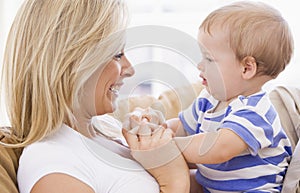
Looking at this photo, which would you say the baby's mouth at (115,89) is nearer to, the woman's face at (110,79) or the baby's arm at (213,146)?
the woman's face at (110,79)

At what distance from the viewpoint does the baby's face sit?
1.26m

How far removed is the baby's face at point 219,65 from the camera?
1.26 m

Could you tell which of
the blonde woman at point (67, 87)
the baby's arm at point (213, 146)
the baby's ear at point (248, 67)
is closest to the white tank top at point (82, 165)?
the blonde woman at point (67, 87)

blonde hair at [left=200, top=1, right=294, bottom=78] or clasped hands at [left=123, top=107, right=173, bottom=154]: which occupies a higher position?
blonde hair at [left=200, top=1, right=294, bottom=78]

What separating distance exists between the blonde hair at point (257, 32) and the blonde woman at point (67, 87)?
0.88 ft

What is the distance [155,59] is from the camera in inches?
46.1

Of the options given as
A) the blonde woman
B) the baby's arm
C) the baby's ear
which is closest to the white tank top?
the blonde woman

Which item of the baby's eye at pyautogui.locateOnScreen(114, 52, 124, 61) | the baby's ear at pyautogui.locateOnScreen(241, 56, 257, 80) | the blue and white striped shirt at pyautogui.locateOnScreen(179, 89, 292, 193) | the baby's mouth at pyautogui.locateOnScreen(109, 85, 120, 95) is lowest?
the blue and white striped shirt at pyautogui.locateOnScreen(179, 89, 292, 193)

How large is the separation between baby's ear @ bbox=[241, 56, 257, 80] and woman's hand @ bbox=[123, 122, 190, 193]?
25cm

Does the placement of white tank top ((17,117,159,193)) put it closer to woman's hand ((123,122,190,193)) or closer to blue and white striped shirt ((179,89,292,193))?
woman's hand ((123,122,190,193))

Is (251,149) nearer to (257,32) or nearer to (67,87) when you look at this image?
(257,32)

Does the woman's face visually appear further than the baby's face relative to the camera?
No

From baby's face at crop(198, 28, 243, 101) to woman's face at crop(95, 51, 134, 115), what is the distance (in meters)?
0.20

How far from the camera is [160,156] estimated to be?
1.16 metres
